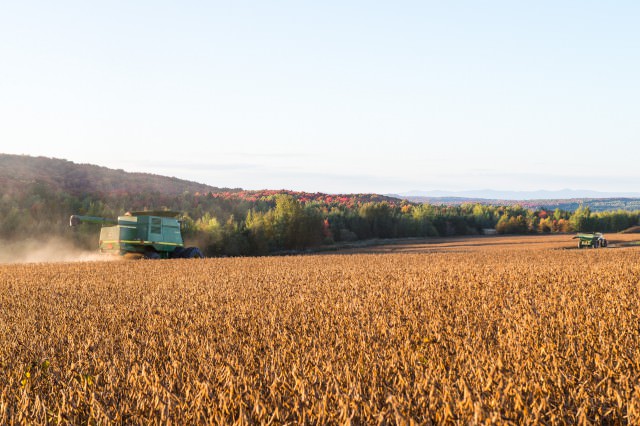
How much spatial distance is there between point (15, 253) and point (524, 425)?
1692 inches

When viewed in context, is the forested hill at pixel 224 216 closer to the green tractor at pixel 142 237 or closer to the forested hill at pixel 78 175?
the forested hill at pixel 78 175

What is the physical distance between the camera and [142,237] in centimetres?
2966

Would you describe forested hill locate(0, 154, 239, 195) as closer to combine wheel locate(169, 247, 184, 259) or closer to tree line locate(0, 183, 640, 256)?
tree line locate(0, 183, 640, 256)

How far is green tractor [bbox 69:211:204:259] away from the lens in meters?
29.5

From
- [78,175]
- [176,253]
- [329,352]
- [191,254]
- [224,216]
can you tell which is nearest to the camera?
[329,352]

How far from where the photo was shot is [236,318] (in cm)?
912

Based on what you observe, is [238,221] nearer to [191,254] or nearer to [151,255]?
[191,254]

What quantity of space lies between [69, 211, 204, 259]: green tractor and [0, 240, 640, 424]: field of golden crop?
14.8 m

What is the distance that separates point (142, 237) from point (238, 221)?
2879 cm

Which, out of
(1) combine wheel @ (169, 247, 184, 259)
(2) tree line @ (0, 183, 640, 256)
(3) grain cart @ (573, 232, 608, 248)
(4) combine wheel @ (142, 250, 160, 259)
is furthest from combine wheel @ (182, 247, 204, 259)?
(3) grain cart @ (573, 232, 608, 248)

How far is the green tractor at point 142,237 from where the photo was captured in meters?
29.5

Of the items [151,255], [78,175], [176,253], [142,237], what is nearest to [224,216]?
[176,253]

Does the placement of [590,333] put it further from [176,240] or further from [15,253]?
[15,253]

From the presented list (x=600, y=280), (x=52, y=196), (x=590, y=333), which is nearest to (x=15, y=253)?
(x=52, y=196)
